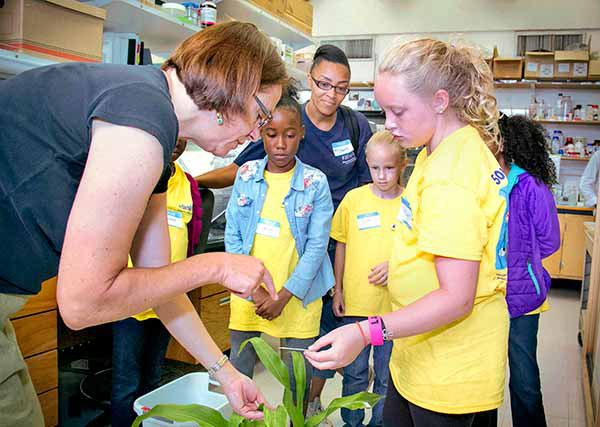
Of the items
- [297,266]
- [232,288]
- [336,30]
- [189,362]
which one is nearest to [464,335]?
[232,288]

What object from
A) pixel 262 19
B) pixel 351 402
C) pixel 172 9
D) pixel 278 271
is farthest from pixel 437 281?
pixel 262 19

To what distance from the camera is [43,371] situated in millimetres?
2064

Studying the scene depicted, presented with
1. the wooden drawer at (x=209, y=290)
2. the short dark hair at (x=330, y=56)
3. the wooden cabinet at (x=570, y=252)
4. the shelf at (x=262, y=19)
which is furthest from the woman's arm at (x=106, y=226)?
the wooden cabinet at (x=570, y=252)

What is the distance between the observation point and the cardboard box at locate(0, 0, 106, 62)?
2.00 metres

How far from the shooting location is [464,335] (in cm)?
120

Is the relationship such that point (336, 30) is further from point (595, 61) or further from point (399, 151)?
point (399, 151)

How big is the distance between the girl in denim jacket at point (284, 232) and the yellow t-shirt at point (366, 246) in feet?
0.55

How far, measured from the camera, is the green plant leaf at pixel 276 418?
4.07 ft

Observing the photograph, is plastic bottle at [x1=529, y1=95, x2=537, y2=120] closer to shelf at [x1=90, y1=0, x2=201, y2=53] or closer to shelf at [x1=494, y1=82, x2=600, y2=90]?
shelf at [x1=494, y1=82, x2=600, y2=90]

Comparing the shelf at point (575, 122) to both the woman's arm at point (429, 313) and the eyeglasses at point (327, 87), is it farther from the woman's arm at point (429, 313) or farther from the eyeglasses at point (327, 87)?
the woman's arm at point (429, 313)

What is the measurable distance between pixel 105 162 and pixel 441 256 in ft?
2.15

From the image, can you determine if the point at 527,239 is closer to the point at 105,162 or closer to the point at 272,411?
the point at 272,411

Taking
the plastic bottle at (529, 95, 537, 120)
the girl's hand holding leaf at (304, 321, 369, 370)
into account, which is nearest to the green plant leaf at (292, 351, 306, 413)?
the girl's hand holding leaf at (304, 321, 369, 370)

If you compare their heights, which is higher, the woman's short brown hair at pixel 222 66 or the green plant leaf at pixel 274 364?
the woman's short brown hair at pixel 222 66
